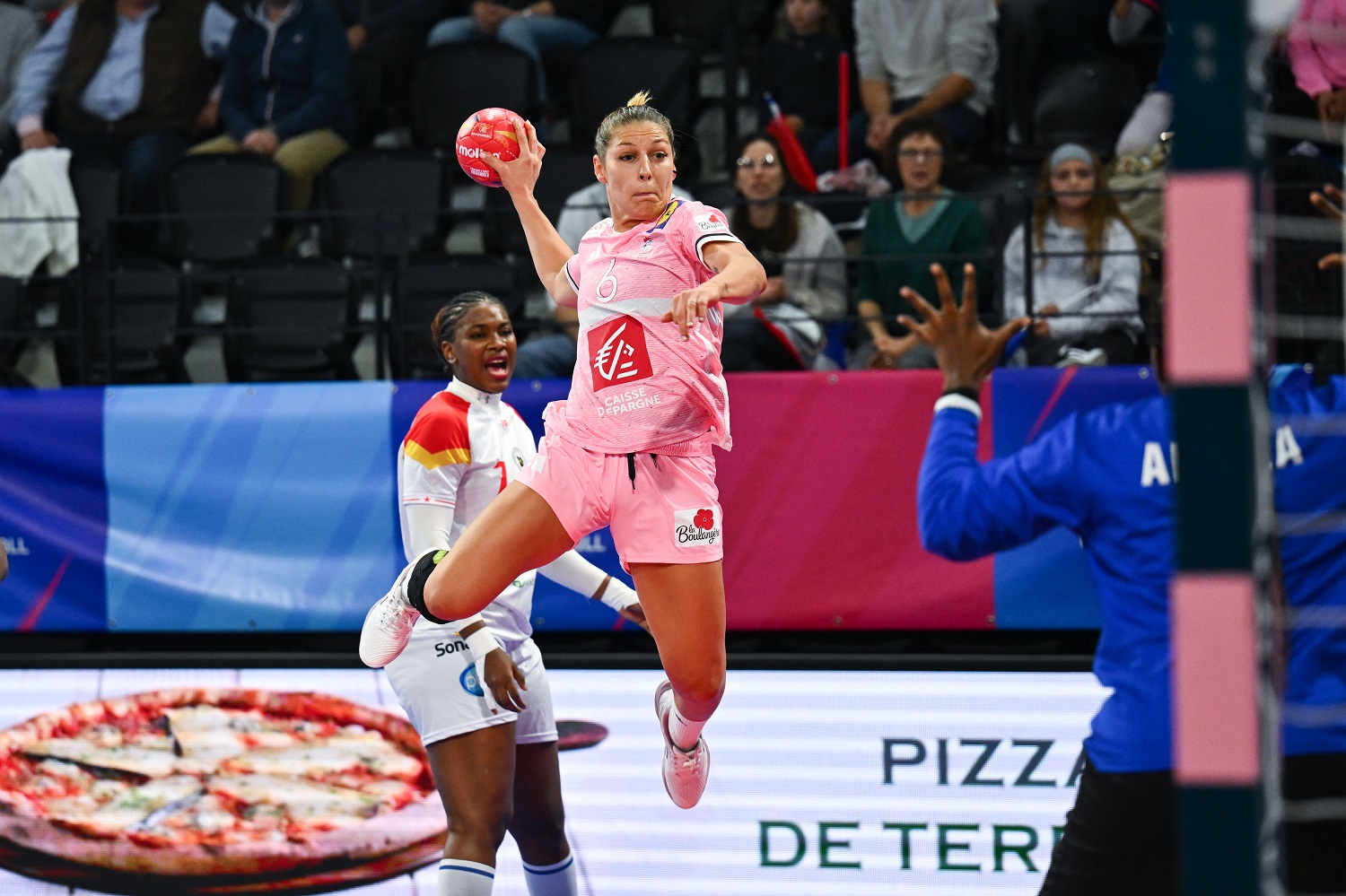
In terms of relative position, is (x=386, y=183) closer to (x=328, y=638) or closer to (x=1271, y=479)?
(x=328, y=638)

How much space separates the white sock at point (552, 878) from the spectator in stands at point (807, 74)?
4.92 m

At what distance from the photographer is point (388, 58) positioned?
10172mm

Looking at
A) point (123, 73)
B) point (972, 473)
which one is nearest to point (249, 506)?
point (123, 73)

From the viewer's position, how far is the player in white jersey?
4902 millimetres

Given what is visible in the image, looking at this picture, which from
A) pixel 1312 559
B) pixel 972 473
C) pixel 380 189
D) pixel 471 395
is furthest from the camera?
pixel 380 189

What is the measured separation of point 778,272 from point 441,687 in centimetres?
352

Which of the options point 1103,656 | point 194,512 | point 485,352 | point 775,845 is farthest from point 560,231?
point 1103,656

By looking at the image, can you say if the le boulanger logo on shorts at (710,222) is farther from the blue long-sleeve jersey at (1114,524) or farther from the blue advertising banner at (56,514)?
the blue advertising banner at (56,514)

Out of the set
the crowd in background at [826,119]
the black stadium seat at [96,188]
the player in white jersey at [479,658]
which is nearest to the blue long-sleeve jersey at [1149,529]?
the player in white jersey at [479,658]

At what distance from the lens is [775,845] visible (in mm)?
6270

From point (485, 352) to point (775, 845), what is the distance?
8.01 ft

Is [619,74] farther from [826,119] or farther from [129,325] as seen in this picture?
[129,325]

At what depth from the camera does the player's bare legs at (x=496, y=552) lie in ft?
13.9

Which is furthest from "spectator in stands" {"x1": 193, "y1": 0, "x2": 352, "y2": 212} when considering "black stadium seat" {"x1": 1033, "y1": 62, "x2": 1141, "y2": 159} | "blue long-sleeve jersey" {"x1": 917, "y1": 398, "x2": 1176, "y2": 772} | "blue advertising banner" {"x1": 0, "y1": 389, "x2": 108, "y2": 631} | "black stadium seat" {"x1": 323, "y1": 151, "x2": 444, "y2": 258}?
"blue long-sleeve jersey" {"x1": 917, "y1": 398, "x2": 1176, "y2": 772}
